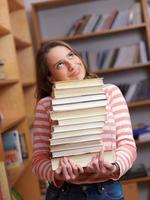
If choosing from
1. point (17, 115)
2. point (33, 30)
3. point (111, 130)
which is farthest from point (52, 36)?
point (111, 130)

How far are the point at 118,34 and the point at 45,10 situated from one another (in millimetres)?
758

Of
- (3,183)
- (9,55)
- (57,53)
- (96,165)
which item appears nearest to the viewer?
(96,165)

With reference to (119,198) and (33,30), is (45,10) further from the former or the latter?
(119,198)

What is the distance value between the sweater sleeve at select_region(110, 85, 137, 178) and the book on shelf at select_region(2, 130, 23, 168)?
58.5 inches

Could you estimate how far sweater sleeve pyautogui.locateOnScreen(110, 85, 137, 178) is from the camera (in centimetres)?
106

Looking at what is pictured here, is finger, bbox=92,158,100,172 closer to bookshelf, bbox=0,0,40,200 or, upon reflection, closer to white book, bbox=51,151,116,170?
white book, bbox=51,151,116,170

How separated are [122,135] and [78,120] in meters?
0.17

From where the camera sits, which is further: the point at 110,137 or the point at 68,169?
the point at 110,137

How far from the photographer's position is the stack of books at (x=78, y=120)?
100 centimetres

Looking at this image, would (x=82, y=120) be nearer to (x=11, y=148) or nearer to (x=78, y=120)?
(x=78, y=120)

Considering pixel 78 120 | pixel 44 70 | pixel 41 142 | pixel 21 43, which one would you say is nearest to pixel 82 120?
pixel 78 120

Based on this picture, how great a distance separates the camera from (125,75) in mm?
3457

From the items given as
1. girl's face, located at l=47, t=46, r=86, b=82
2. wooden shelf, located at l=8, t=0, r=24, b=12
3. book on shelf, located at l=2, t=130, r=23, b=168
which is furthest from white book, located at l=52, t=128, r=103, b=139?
wooden shelf, located at l=8, t=0, r=24, b=12

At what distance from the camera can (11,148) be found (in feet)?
8.18
